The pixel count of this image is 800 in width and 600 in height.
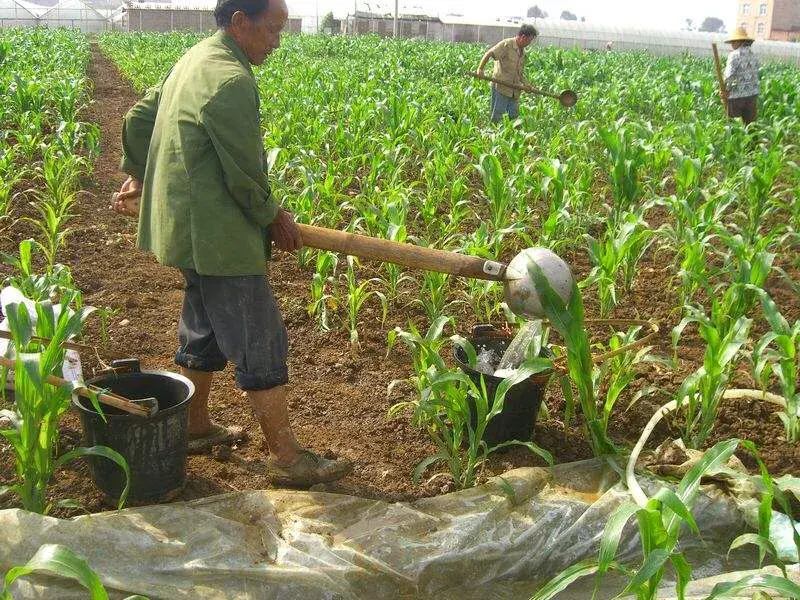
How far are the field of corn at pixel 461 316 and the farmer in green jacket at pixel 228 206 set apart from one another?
0.37 metres

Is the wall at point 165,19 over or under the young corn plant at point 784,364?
over

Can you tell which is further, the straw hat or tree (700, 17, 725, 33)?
tree (700, 17, 725, 33)

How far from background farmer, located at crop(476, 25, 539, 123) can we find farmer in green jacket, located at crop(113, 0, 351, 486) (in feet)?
24.1

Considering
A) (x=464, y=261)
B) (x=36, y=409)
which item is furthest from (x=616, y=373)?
(x=36, y=409)

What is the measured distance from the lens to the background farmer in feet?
31.4

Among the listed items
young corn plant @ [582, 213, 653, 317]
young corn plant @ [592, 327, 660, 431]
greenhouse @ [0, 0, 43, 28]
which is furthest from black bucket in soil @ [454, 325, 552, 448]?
greenhouse @ [0, 0, 43, 28]

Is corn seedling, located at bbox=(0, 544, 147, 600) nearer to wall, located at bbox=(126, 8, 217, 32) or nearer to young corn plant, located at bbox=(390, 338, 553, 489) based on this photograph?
young corn plant, located at bbox=(390, 338, 553, 489)

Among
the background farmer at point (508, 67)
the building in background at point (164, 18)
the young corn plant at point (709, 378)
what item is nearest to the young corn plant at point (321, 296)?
the young corn plant at point (709, 378)

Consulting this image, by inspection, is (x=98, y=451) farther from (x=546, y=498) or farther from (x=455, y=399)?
(x=546, y=498)

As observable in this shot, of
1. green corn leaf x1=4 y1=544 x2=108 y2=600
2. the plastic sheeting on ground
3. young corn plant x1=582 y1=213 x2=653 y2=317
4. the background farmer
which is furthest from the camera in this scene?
the background farmer

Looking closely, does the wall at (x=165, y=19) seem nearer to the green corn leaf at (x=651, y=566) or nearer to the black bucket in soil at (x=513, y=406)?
the black bucket in soil at (x=513, y=406)

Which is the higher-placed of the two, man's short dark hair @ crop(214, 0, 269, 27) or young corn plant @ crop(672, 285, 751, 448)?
man's short dark hair @ crop(214, 0, 269, 27)

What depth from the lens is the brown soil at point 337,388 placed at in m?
3.00

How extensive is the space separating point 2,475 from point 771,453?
2876 millimetres
